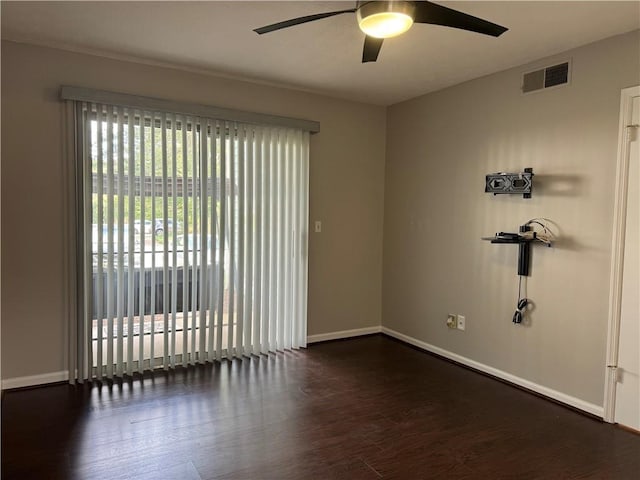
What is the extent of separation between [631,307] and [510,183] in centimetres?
117

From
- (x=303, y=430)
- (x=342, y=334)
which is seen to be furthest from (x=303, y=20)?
(x=342, y=334)

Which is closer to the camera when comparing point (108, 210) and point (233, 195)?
point (108, 210)

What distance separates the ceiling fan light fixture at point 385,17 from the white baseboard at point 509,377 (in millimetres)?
2720

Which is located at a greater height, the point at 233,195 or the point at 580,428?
the point at 233,195

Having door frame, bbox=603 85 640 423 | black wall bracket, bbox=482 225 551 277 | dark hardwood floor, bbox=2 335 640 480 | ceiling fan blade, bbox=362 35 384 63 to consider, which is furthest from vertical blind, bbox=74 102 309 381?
door frame, bbox=603 85 640 423

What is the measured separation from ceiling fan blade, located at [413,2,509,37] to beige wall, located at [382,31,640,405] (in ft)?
4.15

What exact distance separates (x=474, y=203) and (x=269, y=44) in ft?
6.98

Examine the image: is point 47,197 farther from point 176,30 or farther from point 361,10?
point 361,10

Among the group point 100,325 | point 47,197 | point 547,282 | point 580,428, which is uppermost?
point 47,197

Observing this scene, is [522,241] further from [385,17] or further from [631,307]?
[385,17]

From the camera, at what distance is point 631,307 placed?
9.60ft

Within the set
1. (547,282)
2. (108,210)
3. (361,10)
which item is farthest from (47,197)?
(547,282)

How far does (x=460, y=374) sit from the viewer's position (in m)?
3.89

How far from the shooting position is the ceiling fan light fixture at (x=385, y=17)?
85.9 inches
